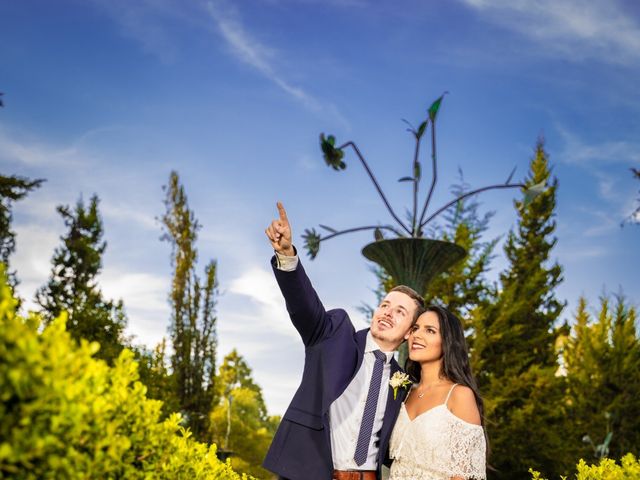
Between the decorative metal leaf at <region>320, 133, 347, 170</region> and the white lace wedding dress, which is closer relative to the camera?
the white lace wedding dress

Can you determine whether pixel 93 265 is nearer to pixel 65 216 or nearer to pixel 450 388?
pixel 65 216

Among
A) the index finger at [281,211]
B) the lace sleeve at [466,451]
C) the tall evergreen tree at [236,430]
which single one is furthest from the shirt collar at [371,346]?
the tall evergreen tree at [236,430]

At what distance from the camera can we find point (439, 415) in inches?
145

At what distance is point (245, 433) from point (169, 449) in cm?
2358

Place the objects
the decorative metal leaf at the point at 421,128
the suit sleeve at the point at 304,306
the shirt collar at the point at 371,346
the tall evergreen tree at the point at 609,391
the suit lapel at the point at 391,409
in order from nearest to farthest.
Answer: the suit sleeve at the point at 304,306
the suit lapel at the point at 391,409
the shirt collar at the point at 371,346
the decorative metal leaf at the point at 421,128
the tall evergreen tree at the point at 609,391

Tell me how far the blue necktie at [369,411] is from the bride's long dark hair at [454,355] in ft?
1.46

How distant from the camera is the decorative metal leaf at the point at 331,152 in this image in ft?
30.8

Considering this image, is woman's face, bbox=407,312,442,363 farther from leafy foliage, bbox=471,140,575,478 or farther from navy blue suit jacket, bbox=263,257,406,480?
leafy foliage, bbox=471,140,575,478

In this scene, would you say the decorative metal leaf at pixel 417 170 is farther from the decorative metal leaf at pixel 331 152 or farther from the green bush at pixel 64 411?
the green bush at pixel 64 411

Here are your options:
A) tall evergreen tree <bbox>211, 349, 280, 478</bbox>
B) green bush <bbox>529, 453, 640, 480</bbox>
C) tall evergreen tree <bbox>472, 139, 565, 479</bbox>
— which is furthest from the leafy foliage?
green bush <bbox>529, 453, 640, 480</bbox>

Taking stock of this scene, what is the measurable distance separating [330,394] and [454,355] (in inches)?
38.5

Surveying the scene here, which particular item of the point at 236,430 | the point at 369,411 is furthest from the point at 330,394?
the point at 236,430

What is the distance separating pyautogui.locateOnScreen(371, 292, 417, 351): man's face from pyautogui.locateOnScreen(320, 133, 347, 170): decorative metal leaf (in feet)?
18.2

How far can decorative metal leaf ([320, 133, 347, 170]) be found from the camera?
938 cm
